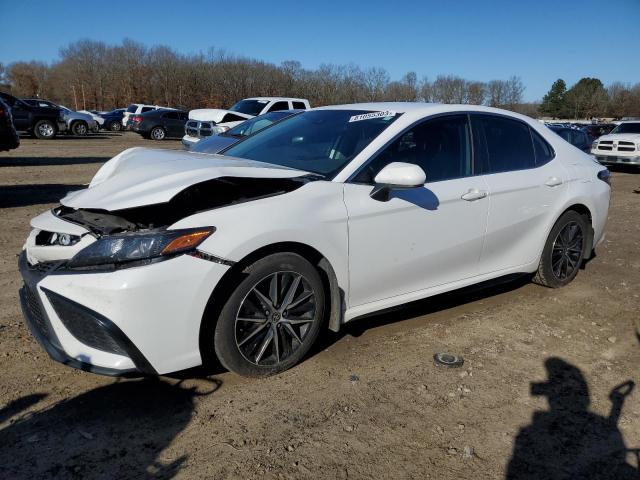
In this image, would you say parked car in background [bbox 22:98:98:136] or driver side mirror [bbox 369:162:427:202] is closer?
driver side mirror [bbox 369:162:427:202]

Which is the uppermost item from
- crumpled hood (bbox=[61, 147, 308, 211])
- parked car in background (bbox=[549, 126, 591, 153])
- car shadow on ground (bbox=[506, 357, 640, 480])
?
crumpled hood (bbox=[61, 147, 308, 211])

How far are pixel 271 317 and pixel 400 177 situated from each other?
1.12m

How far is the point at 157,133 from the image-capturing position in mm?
27031

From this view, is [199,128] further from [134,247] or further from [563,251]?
[134,247]

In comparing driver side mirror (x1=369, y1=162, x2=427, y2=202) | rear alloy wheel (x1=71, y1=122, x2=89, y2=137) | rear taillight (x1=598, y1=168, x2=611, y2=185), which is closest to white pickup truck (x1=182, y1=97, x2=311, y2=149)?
rear alloy wheel (x1=71, y1=122, x2=89, y2=137)

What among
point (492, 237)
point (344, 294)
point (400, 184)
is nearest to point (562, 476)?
point (344, 294)

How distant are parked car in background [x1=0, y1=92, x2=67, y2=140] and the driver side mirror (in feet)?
70.6

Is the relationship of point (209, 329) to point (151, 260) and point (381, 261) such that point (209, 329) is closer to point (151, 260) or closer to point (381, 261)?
point (151, 260)

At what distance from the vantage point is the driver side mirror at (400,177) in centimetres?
309

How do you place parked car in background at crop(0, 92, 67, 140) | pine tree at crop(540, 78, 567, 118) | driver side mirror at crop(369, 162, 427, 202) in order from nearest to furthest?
driver side mirror at crop(369, 162, 427, 202), parked car in background at crop(0, 92, 67, 140), pine tree at crop(540, 78, 567, 118)

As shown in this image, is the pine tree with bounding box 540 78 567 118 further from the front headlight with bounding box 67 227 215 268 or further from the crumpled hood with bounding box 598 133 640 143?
the front headlight with bounding box 67 227 215 268

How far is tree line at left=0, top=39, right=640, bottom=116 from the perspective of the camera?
5788 centimetres

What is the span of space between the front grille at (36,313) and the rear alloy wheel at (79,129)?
86.2 feet

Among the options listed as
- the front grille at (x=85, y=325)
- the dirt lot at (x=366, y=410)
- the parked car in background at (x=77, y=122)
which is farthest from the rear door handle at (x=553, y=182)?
the parked car in background at (x=77, y=122)
